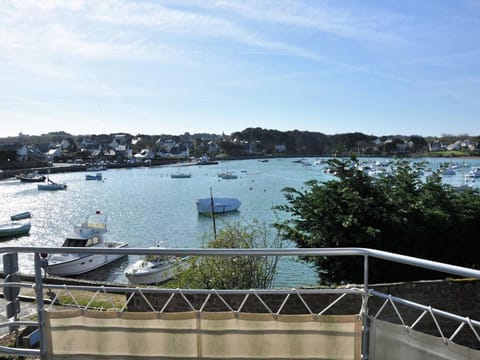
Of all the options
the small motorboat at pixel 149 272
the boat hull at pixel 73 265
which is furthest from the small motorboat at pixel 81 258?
the small motorboat at pixel 149 272

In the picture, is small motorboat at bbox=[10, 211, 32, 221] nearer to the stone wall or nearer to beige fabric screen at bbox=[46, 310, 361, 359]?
the stone wall

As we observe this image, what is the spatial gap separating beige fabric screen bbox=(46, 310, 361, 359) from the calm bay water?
11330mm

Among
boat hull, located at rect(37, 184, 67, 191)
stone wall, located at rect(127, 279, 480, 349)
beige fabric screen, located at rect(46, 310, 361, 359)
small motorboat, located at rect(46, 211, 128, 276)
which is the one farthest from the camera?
boat hull, located at rect(37, 184, 67, 191)

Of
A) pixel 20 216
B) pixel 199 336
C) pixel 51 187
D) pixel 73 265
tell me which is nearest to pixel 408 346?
pixel 199 336

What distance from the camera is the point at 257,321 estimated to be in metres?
2.61

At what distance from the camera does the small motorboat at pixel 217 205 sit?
41312 mm

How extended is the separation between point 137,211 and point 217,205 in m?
9.04

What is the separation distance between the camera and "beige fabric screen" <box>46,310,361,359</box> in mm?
2541

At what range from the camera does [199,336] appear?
8.62ft

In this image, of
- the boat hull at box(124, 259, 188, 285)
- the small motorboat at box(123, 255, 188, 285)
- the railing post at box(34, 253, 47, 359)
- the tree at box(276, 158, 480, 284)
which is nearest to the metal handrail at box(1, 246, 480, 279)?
the railing post at box(34, 253, 47, 359)

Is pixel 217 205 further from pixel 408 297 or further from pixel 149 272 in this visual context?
pixel 408 297

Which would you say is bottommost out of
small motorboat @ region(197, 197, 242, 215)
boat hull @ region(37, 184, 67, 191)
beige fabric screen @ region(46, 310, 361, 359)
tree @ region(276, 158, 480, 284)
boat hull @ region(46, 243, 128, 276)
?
boat hull @ region(46, 243, 128, 276)

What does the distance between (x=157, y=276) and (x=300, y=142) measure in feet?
536

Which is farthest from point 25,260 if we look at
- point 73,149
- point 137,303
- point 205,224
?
point 73,149
